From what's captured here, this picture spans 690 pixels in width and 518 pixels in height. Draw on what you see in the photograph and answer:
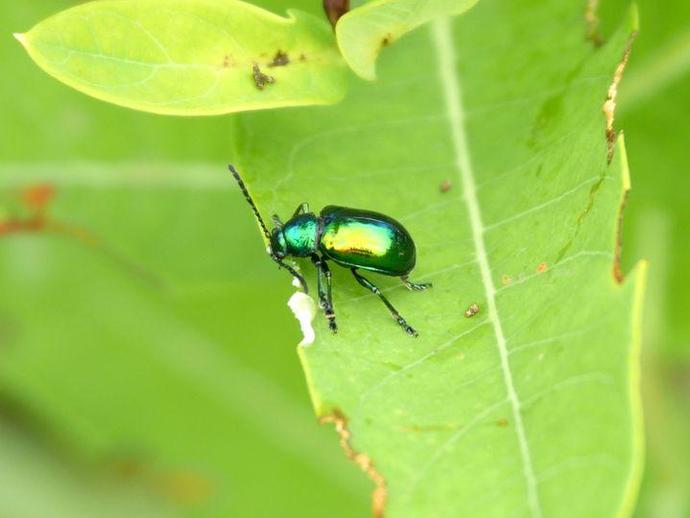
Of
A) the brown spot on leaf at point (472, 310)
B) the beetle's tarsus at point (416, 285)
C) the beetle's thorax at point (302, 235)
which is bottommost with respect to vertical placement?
the brown spot on leaf at point (472, 310)

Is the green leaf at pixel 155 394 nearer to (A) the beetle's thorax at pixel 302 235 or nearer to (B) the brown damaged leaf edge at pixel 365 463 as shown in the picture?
(A) the beetle's thorax at pixel 302 235

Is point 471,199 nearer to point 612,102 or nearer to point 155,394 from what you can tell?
point 612,102

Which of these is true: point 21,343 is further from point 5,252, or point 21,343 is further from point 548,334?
point 548,334

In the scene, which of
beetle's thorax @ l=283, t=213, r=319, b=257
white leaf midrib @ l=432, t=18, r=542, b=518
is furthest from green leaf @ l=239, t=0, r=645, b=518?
beetle's thorax @ l=283, t=213, r=319, b=257

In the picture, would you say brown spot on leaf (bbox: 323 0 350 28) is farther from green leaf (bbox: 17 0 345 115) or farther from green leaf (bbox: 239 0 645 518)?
green leaf (bbox: 239 0 645 518)

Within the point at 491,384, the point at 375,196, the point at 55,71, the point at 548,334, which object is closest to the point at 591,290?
the point at 548,334

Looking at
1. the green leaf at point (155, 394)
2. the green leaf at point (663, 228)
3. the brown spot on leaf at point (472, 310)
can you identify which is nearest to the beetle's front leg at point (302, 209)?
the brown spot on leaf at point (472, 310)
